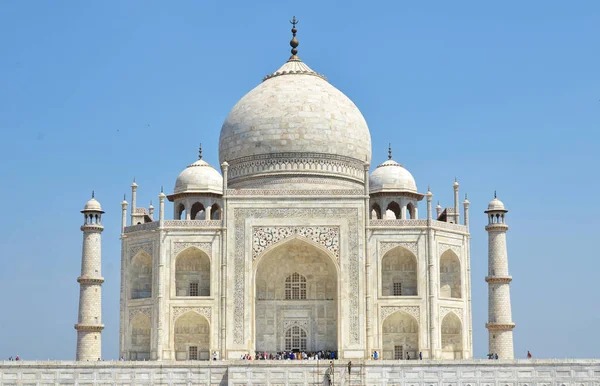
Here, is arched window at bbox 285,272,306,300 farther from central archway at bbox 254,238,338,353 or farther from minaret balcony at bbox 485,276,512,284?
minaret balcony at bbox 485,276,512,284

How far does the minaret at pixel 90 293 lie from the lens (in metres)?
28.1

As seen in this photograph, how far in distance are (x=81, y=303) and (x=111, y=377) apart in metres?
5.23

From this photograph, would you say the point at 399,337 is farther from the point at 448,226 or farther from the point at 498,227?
the point at 498,227

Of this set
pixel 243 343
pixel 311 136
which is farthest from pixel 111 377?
pixel 311 136

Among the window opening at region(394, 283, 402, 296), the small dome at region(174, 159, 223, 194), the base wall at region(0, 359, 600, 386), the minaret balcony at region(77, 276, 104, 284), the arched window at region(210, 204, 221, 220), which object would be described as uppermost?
the small dome at region(174, 159, 223, 194)

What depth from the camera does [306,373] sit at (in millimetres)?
23422

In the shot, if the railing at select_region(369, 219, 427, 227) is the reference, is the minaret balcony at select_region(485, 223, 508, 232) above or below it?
above

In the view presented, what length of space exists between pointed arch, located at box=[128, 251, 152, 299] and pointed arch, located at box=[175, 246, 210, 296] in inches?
35.7

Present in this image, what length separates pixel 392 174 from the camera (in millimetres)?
29969

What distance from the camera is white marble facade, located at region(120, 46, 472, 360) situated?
85.6 feet

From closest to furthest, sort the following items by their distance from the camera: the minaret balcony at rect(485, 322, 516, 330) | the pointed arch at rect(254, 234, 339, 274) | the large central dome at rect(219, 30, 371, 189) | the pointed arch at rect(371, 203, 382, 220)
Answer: the pointed arch at rect(254, 234, 339, 274), the minaret balcony at rect(485, 322, 516, 330), the large central dome at rect(219, 30, 371, 189), the pointed arch at rect(371, 203, 382, 220)

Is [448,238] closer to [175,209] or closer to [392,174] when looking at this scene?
[392,174]

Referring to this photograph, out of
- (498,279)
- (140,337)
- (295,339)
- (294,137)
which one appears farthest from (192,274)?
(498,279)

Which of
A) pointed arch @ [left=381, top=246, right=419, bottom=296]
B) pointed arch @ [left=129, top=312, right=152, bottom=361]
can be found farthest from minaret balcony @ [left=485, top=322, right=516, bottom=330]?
pointed arch @ [left=129, top=312, right=152, bottom=361]
